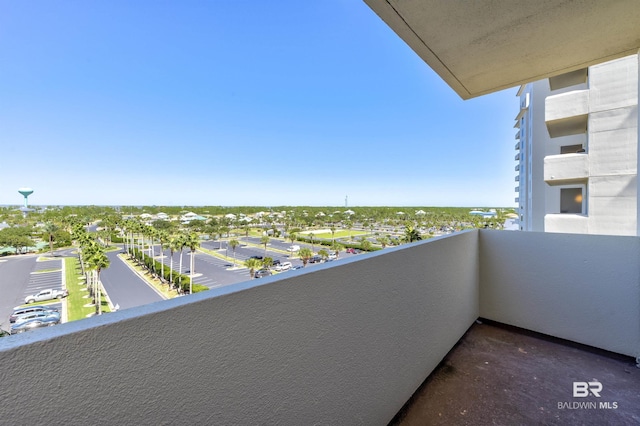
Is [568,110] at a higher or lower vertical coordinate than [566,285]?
higher

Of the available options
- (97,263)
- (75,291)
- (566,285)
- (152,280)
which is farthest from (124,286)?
(566,285)

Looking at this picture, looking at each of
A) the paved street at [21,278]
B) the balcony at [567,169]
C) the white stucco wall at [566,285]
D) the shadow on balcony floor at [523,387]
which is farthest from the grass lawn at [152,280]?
the balcony at [567,169]

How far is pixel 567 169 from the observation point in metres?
6.18

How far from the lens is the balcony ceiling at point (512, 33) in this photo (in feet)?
4.74

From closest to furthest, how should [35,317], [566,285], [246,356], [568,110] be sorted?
[246,356]
[566,285]
[35,317]
[568,110]

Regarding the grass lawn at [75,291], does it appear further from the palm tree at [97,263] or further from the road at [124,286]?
the road at [124,286]

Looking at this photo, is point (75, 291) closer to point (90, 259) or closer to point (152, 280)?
point (90, 259)

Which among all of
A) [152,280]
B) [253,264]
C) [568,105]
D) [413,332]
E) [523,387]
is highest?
[568,105]

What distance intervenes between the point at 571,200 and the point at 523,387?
34.4 feet

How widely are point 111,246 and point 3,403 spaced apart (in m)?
16.0

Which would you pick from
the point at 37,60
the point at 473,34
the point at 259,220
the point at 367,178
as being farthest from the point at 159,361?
the point at 367,178

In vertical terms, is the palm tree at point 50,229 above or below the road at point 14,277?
above

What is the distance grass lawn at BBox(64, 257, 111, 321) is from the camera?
7.59 m

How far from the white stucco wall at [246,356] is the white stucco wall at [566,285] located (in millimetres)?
1673
